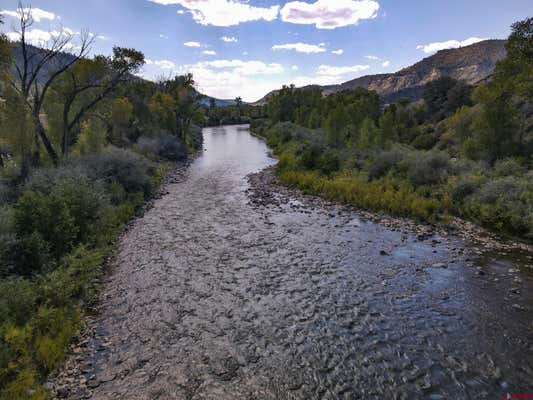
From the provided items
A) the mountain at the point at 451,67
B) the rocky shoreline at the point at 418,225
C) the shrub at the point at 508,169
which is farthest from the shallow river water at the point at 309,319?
the mountain at the point at 451,67

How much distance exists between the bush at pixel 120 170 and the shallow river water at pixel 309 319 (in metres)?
8.16

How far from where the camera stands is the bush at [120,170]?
22.7m

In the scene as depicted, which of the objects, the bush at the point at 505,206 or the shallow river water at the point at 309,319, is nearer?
the shallow river water at the point at 309,319

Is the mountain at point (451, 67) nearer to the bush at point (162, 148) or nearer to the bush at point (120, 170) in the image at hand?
the bush at point (162, 148)

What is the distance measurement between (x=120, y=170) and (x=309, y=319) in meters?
19.0

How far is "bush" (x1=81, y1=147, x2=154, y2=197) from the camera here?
22.7 m

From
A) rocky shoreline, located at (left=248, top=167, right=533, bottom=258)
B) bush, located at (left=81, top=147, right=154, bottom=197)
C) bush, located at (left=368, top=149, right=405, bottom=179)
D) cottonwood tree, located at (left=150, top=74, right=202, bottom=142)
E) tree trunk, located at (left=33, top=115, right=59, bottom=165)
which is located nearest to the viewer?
rocky shoreline, located at (left=248, top=167, right=533, bottom=258)

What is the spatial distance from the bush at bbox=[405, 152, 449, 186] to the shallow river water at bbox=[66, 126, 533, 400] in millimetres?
7415

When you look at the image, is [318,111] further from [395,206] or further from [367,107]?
[395,206]

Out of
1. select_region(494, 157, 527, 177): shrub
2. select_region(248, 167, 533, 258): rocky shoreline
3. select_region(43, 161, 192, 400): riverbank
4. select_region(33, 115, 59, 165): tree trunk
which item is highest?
select_region(33, 115, 59, 165): tree trunk

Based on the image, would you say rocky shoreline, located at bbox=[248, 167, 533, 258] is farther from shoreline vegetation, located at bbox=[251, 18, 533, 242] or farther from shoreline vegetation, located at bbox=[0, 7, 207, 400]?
shoreline vegetation, located at bbox=[0, 7, 207, 400]

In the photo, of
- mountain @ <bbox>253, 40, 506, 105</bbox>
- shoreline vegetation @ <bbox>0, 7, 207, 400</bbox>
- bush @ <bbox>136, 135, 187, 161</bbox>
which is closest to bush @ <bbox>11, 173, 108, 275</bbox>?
shoreline vegetation @ <bbox>0, 7, 207, 400</bbox>

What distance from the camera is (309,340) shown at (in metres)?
8.85

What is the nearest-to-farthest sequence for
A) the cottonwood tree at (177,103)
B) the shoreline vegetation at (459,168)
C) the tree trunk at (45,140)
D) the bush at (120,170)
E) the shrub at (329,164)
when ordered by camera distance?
1. the shoreline vegetation at (459,168)
2. the tree trunk at (45,140)
3. the bush at (120,170)
4. the shrub at (329,164)
5. the cottonwood tree at (177,103)
